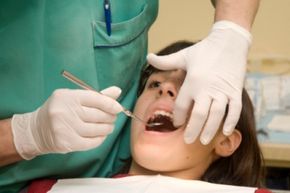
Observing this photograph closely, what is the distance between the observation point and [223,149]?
1.49 m

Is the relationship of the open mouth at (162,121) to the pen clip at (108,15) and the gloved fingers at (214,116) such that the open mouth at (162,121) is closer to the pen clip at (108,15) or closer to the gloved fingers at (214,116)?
the gloved fingers at (214,116)

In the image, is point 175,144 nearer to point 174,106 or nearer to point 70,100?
point 174,106

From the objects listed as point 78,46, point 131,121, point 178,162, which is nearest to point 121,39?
point 78,46

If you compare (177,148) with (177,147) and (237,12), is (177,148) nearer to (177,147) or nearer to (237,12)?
(177,147)

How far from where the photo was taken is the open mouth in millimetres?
A: 1412

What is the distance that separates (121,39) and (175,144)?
1.16 ft

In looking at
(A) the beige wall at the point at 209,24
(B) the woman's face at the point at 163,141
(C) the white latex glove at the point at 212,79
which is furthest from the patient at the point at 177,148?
(A) the beige wall at the point at 209,24

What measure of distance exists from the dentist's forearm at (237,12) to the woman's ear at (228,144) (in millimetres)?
342

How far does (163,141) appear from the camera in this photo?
138cm

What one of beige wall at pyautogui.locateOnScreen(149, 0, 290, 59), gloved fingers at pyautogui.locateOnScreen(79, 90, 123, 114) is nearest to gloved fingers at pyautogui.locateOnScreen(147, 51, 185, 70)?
gloved fingers at pyautogui.locateOnScreen(79, 90, 123, 114)

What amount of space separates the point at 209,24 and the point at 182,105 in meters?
1.70

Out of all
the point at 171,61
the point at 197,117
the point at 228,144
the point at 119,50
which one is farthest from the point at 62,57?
the point at 228,144

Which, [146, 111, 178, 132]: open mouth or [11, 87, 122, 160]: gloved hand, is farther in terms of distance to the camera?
[146, 111, 178, 132]: open mouth

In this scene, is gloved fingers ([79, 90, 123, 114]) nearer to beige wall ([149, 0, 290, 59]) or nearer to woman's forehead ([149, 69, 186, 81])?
woman's forehead ([149, 69, 186, 81])
